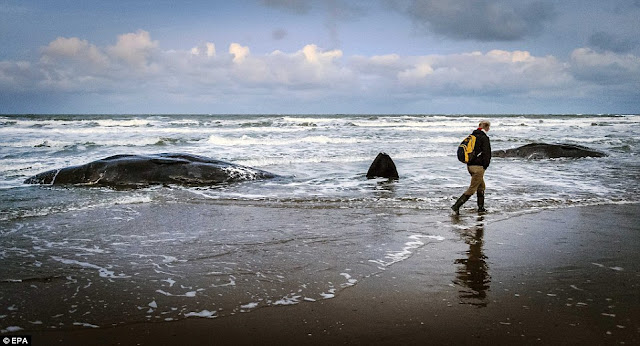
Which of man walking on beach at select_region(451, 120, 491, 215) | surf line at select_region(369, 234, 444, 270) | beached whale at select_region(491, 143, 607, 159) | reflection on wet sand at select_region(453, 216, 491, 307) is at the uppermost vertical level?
man walking on beach at select_region(451, 120, 491, 215)

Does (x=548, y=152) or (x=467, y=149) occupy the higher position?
(x=467, y=149)

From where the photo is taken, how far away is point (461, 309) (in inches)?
137

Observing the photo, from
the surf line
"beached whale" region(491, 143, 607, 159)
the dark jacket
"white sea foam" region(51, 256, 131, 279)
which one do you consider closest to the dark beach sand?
the surf line

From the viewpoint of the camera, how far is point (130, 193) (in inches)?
352

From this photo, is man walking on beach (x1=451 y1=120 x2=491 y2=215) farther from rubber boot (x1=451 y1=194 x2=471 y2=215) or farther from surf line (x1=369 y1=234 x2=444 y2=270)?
surf line (x1=369 y1=234 x2=444 y2=270)

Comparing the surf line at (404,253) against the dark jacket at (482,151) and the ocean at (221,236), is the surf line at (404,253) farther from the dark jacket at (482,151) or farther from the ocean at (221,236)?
the dark jacket at (482,151)

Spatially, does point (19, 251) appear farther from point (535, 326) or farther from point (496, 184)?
point (496, 184)

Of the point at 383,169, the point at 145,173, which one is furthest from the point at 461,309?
the point at 145,173

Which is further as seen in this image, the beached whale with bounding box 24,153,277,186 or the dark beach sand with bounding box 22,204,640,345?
the beached whale with bounding box 24,153,277,186

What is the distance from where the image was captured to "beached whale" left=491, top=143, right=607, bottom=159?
17172mm

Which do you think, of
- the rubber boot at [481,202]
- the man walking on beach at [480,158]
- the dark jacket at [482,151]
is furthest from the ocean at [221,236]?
the dark jacket at [482,151]

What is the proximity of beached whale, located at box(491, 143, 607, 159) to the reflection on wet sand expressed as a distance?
42.7 feet

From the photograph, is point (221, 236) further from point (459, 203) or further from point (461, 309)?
point (459, 203)

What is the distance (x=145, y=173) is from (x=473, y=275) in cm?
819
